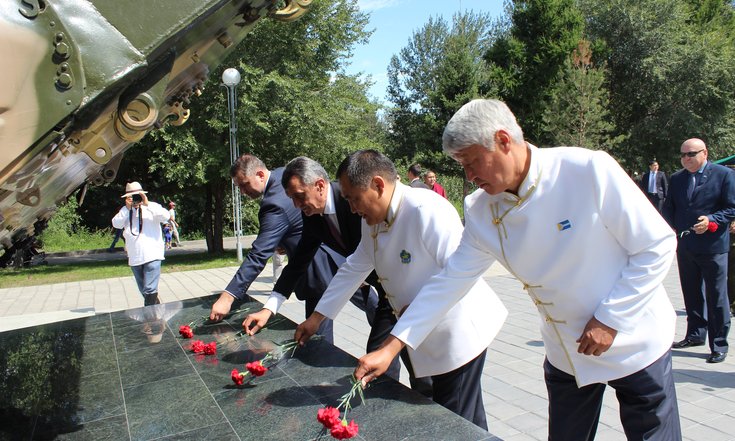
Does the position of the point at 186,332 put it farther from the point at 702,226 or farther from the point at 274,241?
the point at 702,226

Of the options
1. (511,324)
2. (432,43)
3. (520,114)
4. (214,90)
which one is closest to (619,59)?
(520,114)

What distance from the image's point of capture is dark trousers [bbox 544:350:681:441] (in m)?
2.04

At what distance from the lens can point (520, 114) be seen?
25.2 metres

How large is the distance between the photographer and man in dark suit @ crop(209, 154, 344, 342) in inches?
126

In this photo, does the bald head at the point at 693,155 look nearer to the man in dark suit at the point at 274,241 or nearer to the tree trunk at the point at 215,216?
the man in dark suit at the point at 274,241

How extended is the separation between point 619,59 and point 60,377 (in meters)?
28.7

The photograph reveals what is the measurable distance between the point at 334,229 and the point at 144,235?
4426mm

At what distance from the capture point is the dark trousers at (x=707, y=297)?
484 cm

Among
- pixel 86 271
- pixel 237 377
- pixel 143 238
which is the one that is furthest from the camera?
pixel 86 271

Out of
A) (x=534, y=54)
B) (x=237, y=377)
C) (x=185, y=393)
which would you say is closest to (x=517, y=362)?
(x=237, y=377)

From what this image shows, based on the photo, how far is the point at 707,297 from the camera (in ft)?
16.6

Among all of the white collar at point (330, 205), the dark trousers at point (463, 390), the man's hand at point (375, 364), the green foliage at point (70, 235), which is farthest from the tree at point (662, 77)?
the man's hand at point (375, 364)

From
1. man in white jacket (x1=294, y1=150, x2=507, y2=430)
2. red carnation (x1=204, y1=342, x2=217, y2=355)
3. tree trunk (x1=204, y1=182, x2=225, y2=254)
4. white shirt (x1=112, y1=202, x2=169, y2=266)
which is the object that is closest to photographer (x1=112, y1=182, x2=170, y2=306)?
white shirt (x1=112, y1=202, x2=169, y2=266)

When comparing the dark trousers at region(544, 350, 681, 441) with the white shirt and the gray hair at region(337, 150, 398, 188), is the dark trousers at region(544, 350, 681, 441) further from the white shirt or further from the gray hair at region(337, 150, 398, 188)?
the white shirt
